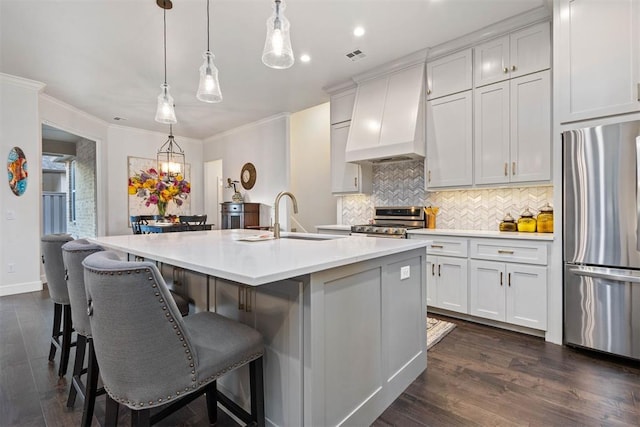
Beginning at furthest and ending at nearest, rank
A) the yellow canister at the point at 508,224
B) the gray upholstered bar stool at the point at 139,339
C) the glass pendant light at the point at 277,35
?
1. the yellow canister at the point at 508,224
2. the glass pendant light at the point at 277,35
3. the gray upholstered bar stool at the point at 139,339

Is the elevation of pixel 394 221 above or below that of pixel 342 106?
below

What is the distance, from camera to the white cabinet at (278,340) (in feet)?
4.41

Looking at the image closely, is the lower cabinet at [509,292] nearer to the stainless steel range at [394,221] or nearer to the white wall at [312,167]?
the stainless steel range at [394,221]

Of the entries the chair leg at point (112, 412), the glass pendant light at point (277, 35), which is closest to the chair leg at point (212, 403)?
the chair leg at point (112, 412)

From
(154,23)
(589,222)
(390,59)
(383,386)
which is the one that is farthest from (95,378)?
(390,59)

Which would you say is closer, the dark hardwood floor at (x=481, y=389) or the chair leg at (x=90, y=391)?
the chair leg at (x=90, y=391)

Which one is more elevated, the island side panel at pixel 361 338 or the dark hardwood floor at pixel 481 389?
the island side panel at pixel 361 338

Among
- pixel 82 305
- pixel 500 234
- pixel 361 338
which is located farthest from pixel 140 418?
pixel 500 234

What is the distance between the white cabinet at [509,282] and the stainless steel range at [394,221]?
2.79 feet

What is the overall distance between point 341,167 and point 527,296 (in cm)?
278

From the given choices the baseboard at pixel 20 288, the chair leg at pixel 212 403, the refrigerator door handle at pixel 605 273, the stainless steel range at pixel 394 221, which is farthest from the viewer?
the baseboard at pixel 20 288

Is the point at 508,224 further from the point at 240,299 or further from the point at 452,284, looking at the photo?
the point at 240,299

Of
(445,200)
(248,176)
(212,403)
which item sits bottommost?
(212,403)

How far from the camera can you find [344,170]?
4547 millimetres
